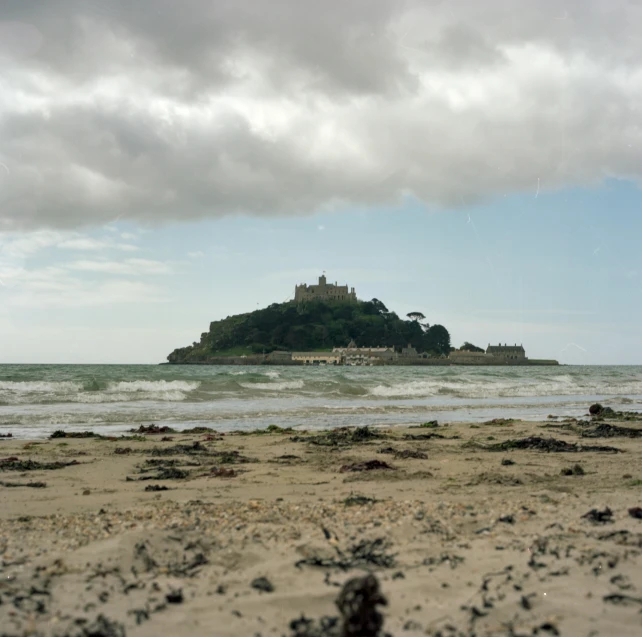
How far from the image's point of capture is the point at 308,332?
161 metres

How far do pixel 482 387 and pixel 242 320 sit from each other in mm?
135049

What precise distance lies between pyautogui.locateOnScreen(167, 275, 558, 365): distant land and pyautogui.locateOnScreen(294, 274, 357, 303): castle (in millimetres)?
5163

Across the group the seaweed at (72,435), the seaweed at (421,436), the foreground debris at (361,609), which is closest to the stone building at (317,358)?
the seaweed at (72,435)

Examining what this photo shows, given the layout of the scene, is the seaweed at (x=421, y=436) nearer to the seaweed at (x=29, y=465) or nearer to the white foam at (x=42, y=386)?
the seaweed at (x=29, y=465)

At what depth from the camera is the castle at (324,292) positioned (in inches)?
7377

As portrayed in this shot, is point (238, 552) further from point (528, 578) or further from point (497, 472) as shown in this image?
point (497, 472)

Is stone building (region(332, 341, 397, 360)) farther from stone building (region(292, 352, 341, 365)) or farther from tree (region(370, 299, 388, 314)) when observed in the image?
tree (region(370, 299, 388, 314))

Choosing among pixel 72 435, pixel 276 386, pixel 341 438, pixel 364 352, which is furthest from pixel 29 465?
pixel 364 352

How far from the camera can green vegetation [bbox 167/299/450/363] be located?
158 meters

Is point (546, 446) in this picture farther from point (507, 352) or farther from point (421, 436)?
point (507, 352)

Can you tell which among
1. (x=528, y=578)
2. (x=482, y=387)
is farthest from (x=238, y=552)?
(x=482, y=387)

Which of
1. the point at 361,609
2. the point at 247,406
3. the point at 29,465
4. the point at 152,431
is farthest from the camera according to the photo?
the point at 247,406

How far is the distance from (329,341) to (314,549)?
157 metres

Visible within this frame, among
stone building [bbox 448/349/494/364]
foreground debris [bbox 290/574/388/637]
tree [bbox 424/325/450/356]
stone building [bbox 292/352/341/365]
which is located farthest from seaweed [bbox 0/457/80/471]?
tree [bbox 424/325/450/356]
